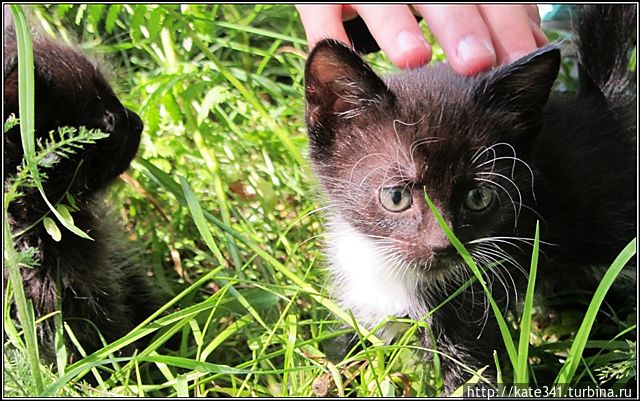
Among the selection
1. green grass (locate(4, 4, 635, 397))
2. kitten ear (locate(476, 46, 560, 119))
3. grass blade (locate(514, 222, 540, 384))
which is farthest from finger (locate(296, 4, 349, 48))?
grass blade (locate(514, 222, 540, 384))

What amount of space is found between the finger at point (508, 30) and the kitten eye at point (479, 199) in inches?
15.5

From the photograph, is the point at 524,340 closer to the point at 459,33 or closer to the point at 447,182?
the point at 447,182

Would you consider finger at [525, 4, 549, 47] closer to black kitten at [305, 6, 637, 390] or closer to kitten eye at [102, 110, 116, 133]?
black kitten at [305, 6, 637, 390]

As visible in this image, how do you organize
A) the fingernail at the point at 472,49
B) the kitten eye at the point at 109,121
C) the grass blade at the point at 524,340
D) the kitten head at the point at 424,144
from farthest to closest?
the kitten eye at the point at 109,121 < the fingernail at the point at 472,49 < the kitten head at the point at 424,144 < the grass blade at the point at 524,340

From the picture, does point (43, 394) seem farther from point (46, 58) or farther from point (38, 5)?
point (38, 5)

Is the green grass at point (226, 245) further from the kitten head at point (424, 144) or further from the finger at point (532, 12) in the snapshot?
the finger at point (532, 12)

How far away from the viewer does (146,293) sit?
2.24m

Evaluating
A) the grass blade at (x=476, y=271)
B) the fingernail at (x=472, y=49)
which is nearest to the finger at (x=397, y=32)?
the fingernail at (x=472, y=49)

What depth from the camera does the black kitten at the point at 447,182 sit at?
5.32ft

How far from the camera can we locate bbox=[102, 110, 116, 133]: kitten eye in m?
1.93

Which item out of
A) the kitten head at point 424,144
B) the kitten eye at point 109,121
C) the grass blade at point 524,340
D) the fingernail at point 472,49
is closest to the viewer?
the grass blade at point 524,340

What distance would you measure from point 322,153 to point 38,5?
140 cm

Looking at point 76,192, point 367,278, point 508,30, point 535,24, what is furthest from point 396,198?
point 76,192

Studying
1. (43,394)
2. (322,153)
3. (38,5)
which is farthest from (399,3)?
(38,5)
